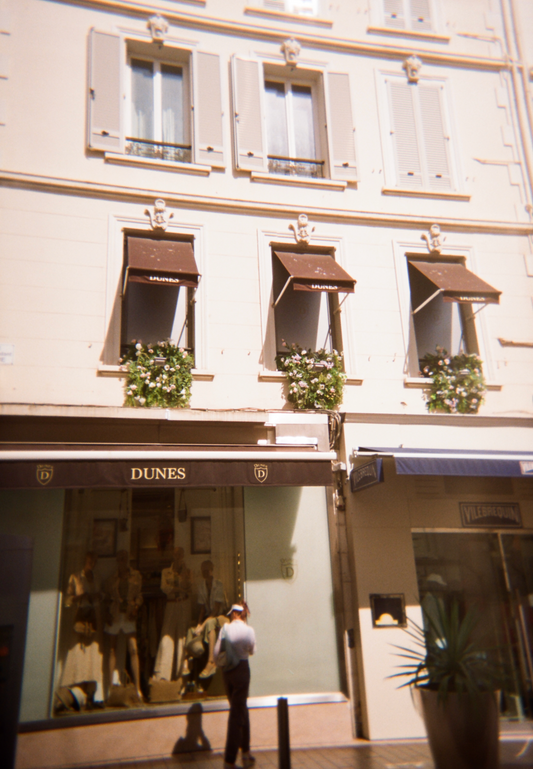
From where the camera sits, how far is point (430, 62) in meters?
10.2

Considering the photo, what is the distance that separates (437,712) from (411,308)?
5.61m

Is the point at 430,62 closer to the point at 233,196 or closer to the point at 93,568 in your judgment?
the point at 233,196

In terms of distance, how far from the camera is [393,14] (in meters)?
10.3

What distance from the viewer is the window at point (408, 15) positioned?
1028 cm

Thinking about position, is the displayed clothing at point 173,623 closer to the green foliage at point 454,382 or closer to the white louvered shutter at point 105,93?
the green foliage at point 454,382

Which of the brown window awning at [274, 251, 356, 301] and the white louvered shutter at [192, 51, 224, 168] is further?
the white louvered shutter at [192, 51, 224, 168]

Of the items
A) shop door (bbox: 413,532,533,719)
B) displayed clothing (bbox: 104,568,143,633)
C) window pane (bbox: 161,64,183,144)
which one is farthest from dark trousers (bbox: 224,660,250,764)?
window pane (bbox: 161,64,183,144)

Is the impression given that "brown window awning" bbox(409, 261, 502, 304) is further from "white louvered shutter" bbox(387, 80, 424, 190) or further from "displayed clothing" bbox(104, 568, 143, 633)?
"displayed clothing" bbox(104, 568, 143, 633)

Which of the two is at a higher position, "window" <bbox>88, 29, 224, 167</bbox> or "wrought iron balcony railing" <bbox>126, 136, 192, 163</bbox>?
"window" <bbox>88, 29, 224, 167</bbox>

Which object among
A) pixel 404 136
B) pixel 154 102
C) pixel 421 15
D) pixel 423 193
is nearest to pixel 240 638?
pixel 423 193

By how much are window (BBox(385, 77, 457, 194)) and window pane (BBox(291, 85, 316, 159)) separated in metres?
1.32

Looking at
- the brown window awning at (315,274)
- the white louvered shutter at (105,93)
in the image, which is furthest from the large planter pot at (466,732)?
the white louvered shutter at (105,93)

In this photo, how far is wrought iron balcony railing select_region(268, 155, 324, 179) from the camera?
9211mm

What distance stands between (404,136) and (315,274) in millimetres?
3485
